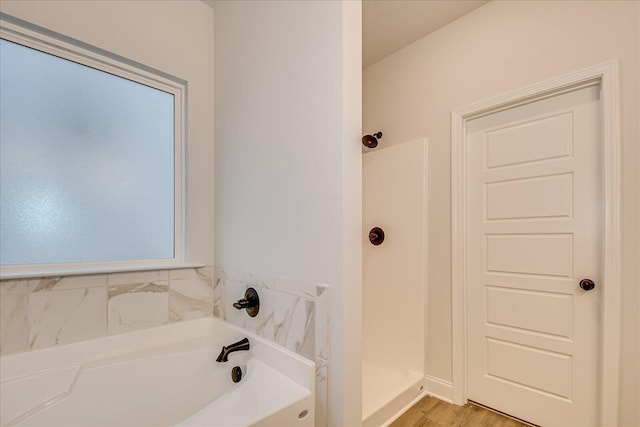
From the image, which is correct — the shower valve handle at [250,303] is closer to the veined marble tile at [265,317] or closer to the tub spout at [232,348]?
the veined marble tile at [265,317]

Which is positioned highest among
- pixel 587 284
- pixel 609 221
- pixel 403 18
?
pixel 403 18

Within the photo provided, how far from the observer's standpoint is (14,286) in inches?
49.9

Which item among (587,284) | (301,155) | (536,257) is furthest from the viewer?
(536,257)

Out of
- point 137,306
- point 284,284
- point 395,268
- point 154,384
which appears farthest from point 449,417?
point 137,306

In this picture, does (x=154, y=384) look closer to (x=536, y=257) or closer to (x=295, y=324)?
(x=295, y=324)

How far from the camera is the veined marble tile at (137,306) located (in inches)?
59.4

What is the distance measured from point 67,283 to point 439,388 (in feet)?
7.55

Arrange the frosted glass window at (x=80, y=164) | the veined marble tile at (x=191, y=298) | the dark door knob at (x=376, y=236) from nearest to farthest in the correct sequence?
the frosted glass window at (x=80, y=164), the veined marble tile at (x=191, y=298), the dark door knob at (x=376, y=236)

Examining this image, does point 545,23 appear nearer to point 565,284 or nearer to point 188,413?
point 565,284

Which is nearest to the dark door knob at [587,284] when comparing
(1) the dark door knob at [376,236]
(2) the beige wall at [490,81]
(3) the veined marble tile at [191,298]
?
(2) the beige wall at [490,81]

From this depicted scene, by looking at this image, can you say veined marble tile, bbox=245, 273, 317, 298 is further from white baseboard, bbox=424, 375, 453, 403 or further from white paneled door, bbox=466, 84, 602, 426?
white baseboard, bbox=424, 375, 453, 403

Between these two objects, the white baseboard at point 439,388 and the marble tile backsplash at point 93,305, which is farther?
the white baseboard at point 439,388

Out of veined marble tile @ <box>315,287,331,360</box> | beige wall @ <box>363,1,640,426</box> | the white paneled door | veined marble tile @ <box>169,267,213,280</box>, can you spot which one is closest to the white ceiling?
beige wall @ <box>363,1,640,426</box>

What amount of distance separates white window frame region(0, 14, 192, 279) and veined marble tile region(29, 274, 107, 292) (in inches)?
1.4
